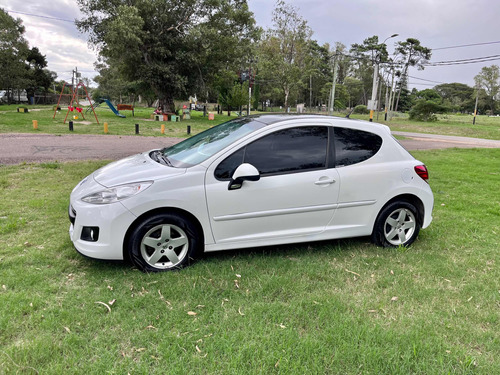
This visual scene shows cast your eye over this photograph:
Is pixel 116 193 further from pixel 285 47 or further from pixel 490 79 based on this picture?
pixel 490 79

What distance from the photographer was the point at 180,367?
2293mm

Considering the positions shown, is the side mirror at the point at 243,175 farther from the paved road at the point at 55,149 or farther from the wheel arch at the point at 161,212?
the paved road at the point at 55,149

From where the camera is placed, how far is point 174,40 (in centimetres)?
2747

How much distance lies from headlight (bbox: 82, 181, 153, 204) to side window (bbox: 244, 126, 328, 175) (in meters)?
1.10

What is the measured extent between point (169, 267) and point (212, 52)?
92.8ft

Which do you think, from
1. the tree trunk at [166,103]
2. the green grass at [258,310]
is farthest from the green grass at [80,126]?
the green grass at [258,310]

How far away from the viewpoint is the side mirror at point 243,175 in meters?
3.48

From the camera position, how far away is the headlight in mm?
3361

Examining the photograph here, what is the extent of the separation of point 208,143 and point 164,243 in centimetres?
130

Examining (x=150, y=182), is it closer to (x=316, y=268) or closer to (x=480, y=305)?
(x=316, y=268)

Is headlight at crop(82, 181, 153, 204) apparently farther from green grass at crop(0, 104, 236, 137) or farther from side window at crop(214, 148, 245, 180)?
green grass at crop(0, 104, 236, 137)

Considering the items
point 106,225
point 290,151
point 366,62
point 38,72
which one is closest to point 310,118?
point 290,151

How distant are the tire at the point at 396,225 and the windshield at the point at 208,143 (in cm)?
187

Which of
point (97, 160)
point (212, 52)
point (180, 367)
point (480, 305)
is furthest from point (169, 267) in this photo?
point (212, 52)
